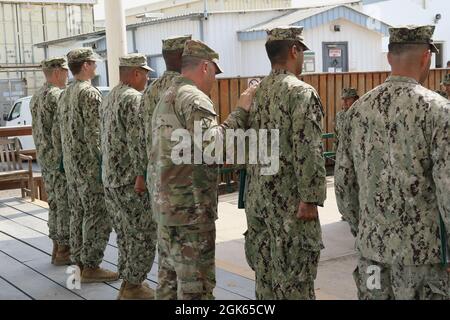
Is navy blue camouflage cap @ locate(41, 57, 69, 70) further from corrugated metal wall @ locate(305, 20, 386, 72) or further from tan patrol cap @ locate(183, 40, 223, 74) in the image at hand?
corrugated metal wall @ locate(305, 20, 386, 72)

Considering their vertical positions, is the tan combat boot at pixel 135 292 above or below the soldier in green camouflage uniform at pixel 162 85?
below

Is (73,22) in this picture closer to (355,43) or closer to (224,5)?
(224,5)

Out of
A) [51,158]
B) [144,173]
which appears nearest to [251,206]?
[144,173]

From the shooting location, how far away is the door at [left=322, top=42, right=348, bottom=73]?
18344mm

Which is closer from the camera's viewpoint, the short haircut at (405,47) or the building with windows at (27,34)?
the short haircut at (405,47)

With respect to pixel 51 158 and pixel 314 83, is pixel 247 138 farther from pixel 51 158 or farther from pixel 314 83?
pixel 314 83

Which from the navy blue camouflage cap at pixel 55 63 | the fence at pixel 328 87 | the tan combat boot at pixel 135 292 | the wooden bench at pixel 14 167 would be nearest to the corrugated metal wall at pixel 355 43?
the fence at pixel 328 87

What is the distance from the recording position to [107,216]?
5.07m

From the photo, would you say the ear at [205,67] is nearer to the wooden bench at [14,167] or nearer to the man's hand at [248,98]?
the man's hand at [248,98]

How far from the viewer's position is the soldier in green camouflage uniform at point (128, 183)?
446 centimetres

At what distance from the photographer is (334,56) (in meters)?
18.5

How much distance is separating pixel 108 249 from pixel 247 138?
2941 mm

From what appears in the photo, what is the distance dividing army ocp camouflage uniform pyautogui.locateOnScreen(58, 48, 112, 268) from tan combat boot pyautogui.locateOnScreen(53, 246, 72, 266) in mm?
457

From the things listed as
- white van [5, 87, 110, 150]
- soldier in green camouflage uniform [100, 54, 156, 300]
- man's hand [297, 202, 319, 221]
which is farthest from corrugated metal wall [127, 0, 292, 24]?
man's hand [297, 202, 319, 221]
